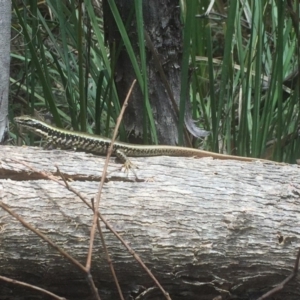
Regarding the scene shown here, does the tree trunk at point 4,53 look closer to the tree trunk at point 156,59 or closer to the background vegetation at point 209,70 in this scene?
the background vegetation at point 209,70

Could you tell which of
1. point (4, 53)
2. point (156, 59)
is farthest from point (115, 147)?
point (4, 53)

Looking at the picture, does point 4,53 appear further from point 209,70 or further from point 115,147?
point 209,70

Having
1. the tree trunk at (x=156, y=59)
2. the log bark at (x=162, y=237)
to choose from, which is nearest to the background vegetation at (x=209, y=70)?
the tree trunk at (x=156, y=59)

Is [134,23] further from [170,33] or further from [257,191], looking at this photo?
[257,191]

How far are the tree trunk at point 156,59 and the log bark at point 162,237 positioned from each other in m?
0.61

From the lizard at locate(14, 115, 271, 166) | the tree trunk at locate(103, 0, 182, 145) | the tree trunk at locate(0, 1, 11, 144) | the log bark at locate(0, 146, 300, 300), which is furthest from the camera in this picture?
the tree trunk at locate(103, 0, 182, 145)

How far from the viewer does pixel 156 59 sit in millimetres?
1967

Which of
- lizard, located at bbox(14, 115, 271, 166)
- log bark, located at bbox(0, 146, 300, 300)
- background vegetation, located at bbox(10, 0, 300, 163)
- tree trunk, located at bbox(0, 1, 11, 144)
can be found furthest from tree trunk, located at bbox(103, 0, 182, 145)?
log bark, located at bbox(0, 146, 300, 300)

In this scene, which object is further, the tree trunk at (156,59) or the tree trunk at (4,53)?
the tree trunk at (156,59)

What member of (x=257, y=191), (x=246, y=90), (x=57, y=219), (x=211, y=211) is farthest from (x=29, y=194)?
(x=246, y=90)

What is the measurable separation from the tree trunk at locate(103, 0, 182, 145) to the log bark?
2.02 feet

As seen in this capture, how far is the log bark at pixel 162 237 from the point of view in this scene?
147cm

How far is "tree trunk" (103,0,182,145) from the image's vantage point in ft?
6.84

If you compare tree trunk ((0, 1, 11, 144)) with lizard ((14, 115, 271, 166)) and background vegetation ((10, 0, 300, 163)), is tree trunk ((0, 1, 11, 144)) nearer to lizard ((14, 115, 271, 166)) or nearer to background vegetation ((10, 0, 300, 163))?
background vegetation ((10, 0, 300, 163))
